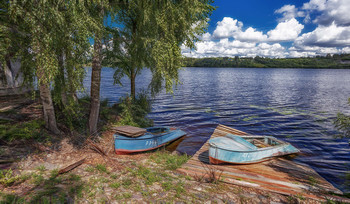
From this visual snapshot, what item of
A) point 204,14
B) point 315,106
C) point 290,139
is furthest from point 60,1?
point 315,106

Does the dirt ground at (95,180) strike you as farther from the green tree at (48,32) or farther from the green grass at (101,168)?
the green tree at (48,32)

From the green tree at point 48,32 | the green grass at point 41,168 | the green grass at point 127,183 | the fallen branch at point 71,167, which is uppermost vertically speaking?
the green tree at point 48,32

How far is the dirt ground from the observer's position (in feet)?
18.0

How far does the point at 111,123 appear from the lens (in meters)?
13.1

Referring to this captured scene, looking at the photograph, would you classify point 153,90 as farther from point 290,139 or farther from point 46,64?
point 290,139

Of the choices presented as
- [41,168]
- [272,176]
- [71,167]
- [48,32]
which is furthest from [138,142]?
[272,176]

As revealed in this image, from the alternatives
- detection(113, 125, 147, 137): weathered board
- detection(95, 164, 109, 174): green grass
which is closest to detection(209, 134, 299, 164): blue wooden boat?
detection(113, 125, 147, 137): weathered board

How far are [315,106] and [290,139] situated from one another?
16.5 metres

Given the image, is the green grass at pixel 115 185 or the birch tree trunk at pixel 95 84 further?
the birch tree trunk at pixel 95 84

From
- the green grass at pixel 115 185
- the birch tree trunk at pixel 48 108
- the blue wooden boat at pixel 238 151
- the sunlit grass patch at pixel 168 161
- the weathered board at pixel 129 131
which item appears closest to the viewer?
the green grass at pixel 115 185

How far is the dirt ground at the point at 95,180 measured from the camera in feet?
18.0

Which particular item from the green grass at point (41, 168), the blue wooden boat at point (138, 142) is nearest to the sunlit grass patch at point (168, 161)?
the blue wooden boat at point (138, 142)

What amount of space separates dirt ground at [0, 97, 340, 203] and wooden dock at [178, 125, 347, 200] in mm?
442

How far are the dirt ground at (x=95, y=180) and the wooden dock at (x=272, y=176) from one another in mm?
442
